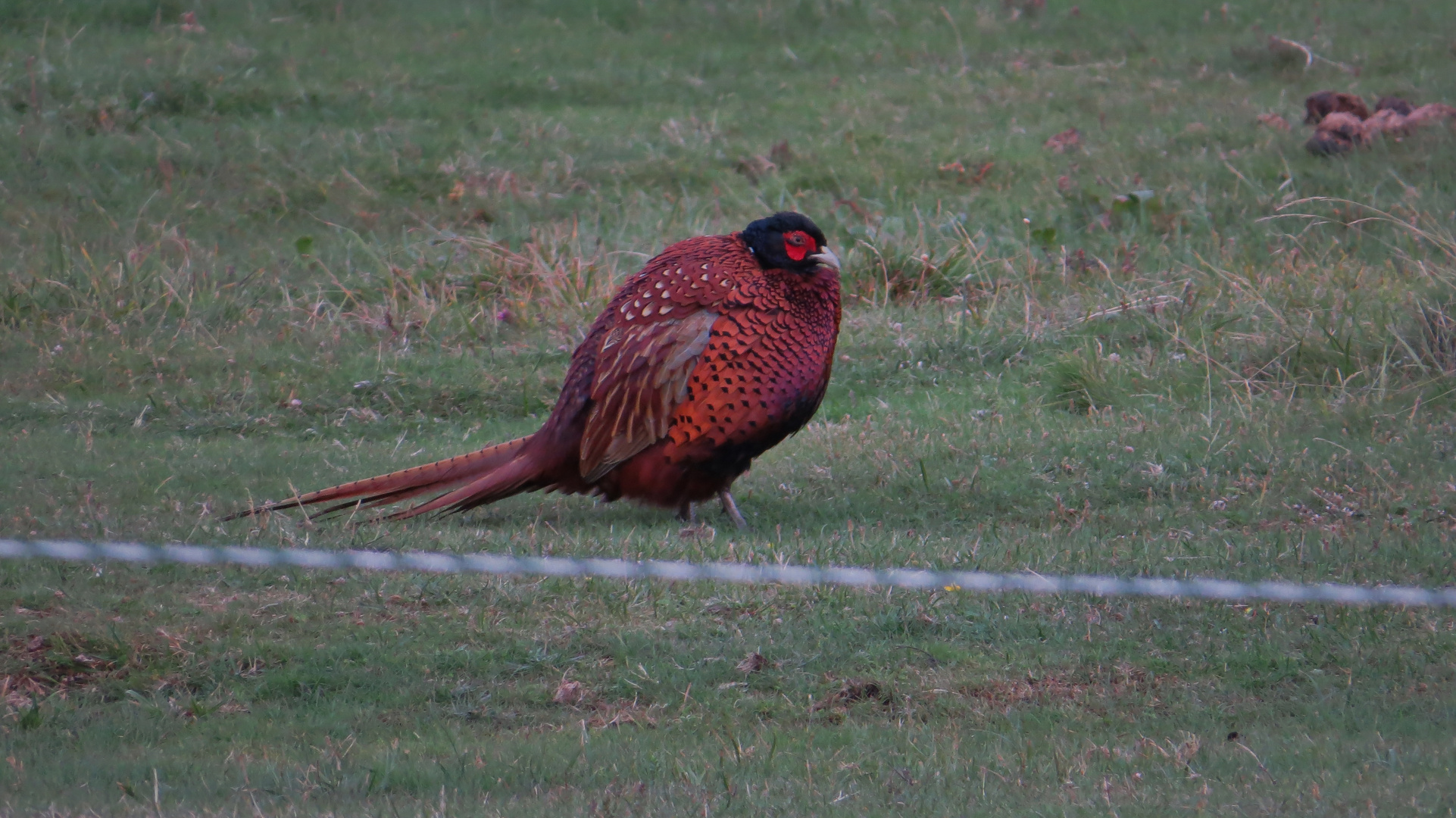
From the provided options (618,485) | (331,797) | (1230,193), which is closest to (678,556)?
(618,485)

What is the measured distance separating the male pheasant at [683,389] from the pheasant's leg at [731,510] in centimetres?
1

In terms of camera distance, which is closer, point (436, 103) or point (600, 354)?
point (600, 354)

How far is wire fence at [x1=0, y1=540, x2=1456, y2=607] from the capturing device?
3.46m

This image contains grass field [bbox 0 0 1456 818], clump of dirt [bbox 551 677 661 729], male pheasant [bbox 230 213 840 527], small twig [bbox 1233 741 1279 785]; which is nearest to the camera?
small twig [bbox 1233 741 1279 785]

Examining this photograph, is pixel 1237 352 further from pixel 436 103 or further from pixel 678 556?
pixel 436 103

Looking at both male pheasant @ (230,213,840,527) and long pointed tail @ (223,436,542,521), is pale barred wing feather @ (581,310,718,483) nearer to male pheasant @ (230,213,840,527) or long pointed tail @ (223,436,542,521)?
male pheasant @ (230,213,840,527)

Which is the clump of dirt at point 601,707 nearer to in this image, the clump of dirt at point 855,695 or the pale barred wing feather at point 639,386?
the clump of dirt at point 855,695

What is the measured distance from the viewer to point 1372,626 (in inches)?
171

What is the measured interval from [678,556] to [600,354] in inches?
45.0

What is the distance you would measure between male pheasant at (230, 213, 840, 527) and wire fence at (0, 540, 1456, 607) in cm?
84

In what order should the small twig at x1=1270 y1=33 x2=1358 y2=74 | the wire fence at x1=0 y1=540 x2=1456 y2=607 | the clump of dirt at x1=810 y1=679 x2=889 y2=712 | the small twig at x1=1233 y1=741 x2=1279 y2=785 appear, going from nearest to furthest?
the small twig at x1=1233 y1=741 x2=1279 y2=785
the wire fence at x1=0 y1=540 x2=1456 y2=607
the clump of dirt at x1=810 y1=679 x2=889 y2=712
the small twig at x1=1270 y1=33 x2=1358 y2=74

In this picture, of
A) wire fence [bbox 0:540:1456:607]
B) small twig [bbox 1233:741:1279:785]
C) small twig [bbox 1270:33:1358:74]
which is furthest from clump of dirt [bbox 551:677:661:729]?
small twig [bbox 1270:33:1358:74]

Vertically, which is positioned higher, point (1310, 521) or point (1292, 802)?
point (1292, 802)

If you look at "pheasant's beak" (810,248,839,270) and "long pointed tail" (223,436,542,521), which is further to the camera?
"pheasant's beak" (810,248,839,270)
